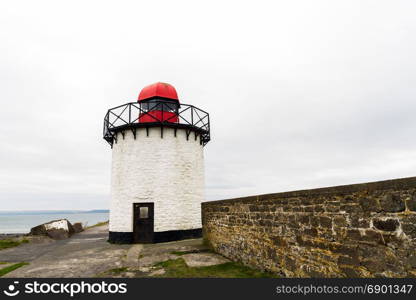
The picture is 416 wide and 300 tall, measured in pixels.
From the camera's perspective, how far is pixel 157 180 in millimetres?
12633

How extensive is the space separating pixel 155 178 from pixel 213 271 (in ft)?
23.2

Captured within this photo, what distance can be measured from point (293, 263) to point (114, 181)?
10679 mm

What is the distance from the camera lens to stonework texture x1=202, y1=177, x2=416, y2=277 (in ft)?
10.2

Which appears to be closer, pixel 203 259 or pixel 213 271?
pixel 213 271

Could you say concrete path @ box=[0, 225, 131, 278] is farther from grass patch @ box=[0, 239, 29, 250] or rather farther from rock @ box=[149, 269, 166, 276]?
grass patch @ box=[0, 239, 29, 250]

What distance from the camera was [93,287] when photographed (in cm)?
488

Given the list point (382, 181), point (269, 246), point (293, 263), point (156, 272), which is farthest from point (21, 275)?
point (382, 181)

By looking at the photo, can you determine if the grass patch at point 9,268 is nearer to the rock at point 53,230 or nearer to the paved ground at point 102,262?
the paved ground at point 102,262

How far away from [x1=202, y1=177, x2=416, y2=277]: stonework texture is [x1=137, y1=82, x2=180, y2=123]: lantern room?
8397 mm

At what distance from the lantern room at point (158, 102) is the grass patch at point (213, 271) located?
8414 millimetres

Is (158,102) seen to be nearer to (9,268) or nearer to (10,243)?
(9,268)

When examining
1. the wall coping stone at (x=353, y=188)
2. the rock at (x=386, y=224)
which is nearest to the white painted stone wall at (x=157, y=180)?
the wall coping stone at (x=353, y=188)

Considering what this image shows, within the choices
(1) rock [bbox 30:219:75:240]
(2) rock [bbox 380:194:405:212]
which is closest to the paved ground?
(1) rock [bbox 30:219:75:240]

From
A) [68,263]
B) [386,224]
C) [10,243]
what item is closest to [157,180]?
[68,263]
